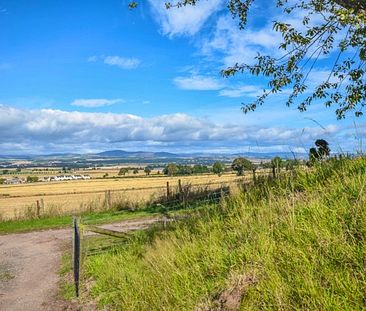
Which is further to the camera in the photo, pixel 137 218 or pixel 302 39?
pixel 137 218

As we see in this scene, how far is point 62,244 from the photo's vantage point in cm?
1877

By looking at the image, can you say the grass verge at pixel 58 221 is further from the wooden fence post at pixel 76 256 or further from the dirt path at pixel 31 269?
the wooden fence post at pixel 76 256

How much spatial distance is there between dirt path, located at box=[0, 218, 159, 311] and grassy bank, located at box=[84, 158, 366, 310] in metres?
2.71

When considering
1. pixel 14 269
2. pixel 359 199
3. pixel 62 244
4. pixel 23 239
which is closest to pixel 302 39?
pixel 359 199

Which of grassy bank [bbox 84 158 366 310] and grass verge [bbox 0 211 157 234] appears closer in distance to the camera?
grassy bank [bbox 84 158 366 310]

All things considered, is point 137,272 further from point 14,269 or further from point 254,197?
point 14,269

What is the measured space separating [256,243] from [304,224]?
690mm

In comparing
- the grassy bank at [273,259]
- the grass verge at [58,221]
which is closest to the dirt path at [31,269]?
the grass verge at [58,221]

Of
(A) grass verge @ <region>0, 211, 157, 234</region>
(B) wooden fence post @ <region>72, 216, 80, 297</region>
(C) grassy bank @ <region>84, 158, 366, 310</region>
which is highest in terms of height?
(C) grassy bank @ <region>84, 158, 366, 310</region>

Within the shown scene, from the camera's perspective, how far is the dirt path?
10.4m

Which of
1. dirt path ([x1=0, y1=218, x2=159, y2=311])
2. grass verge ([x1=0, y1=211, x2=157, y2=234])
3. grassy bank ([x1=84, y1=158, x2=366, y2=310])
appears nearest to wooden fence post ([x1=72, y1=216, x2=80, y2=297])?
dirt path ([x1=0, y1=218, x2=159, y2=311])

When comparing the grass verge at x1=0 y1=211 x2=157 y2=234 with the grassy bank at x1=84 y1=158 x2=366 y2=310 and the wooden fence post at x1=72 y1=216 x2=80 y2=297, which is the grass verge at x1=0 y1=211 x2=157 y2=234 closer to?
the wooden fence post at x1=72 y1=216 x2=80 y2=297

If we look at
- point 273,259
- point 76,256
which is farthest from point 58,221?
point 273,259

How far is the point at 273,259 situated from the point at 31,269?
11.0 meters
